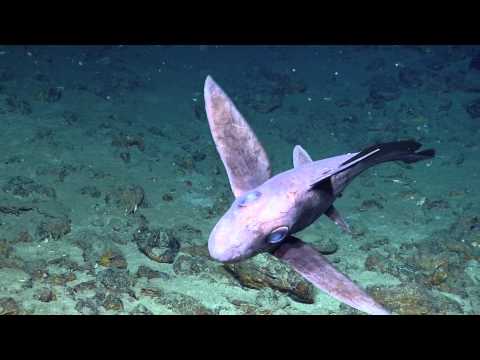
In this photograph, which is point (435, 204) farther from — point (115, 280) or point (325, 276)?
point (115, 280)

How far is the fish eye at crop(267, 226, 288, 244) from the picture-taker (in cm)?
375

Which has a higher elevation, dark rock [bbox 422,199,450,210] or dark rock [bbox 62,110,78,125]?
dark rock [bbox 62,110,78,125]

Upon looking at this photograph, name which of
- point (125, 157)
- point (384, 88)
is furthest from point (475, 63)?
point (125, 157)

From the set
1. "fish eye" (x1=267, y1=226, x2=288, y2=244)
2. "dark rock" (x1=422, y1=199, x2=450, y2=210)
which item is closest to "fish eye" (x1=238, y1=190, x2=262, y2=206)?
A: "fish eye" (x1=267, y1=226, x2=288, y2=244)

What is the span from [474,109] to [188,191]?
11357 millimetres

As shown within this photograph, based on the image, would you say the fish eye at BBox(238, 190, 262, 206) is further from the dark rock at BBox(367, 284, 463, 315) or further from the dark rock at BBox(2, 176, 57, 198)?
the dark rock at BBox(2, 176, 57, 198)

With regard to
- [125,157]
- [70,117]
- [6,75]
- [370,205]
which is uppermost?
[6,75]

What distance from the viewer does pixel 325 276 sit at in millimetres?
3836

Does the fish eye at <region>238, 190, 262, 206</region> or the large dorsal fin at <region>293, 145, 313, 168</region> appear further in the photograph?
the large dorsal fin at <region>293, 145, 313, 168</region>

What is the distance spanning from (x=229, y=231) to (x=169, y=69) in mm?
17078

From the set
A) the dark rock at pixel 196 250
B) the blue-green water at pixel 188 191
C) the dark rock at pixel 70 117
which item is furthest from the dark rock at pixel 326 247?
the dark rock at pixel 70 117

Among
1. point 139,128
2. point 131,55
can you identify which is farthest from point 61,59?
point 139,128

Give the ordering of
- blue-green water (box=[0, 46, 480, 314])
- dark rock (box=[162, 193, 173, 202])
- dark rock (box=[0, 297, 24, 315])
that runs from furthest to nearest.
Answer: dark rock (box=[162, 193, 173, 202]) → blue-green water (box=[0, 46, 480, 314]) → dark rock (box=[0, 297, 24, 315])

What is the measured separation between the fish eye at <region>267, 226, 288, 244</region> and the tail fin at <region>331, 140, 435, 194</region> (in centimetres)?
89
